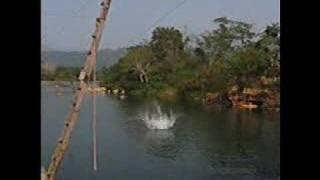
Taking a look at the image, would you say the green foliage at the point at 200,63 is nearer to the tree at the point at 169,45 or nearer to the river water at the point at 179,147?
the tree at the point at 169,45

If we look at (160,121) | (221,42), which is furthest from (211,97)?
(160,121)

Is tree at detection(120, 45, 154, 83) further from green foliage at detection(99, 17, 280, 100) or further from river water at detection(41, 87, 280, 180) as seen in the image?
river water at detection(41, 87, 280, 180)

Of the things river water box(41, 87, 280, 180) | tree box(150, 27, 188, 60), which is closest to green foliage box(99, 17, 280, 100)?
tree box(150, 27, 188, 60)

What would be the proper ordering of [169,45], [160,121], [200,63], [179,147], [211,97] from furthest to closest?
1. [160,121]
2. [179,147]
3. [211,97]
4. [200,63]
5. [169,45]

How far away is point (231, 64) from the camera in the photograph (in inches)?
191

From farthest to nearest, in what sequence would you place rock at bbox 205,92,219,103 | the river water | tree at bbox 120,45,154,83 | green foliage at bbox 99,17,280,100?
1. the river water
2. rock at bbox 205,92,219,103
3. green foliage at bbox 99,17,280,100
4. tree at bbox 120,45,154,83

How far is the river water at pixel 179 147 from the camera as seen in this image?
18.6ft

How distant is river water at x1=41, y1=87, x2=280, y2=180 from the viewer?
567 cm

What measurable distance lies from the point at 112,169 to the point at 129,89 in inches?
99.9

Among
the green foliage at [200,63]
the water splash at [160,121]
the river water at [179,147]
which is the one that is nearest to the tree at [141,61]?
the green foliage at [200,63]

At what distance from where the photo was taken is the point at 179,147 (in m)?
7.20

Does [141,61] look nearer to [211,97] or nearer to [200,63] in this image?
[200,63]
